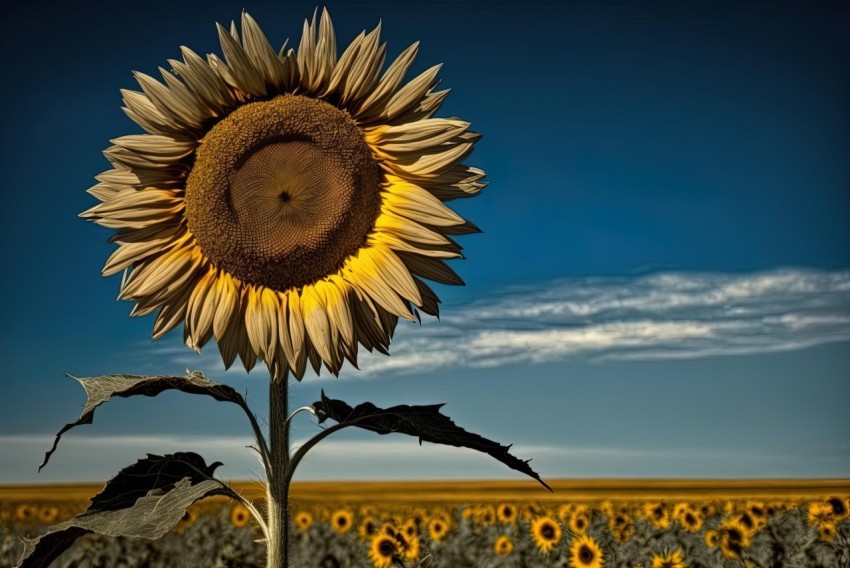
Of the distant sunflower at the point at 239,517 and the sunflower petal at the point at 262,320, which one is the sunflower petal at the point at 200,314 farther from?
the distant sunflower at the point at 239,517

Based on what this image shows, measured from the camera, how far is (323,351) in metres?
3.13

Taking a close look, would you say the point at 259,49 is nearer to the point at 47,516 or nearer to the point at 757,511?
the point at 757,511

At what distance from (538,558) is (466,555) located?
81 centimetres

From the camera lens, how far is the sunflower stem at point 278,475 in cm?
317

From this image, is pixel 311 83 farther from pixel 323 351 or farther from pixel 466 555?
pixel 466 555

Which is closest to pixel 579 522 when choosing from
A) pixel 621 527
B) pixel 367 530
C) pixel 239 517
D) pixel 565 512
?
pixel 621 527

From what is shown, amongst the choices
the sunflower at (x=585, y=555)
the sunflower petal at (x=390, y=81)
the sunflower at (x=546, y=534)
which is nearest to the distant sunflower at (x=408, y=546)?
the sunflower at (x=546, y=534)

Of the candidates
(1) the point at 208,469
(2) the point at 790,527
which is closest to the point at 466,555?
(2) the point at 790,527

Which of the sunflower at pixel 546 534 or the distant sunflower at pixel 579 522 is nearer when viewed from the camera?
the sunflower at pixel 546 534

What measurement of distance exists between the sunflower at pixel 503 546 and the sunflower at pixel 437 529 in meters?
0.68

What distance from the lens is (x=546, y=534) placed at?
8.88 meters

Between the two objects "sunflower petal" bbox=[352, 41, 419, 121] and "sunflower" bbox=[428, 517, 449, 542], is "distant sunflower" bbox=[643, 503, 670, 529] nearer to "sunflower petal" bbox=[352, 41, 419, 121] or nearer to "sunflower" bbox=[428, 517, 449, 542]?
"sunflower" bbox=[428, 517, 449, 542]

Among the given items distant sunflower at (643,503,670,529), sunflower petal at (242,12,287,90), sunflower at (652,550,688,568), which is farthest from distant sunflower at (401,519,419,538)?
sunflower petal at (242,12,287,90)

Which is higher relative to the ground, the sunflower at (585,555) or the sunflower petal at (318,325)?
the sunflower petal at (318,325)
